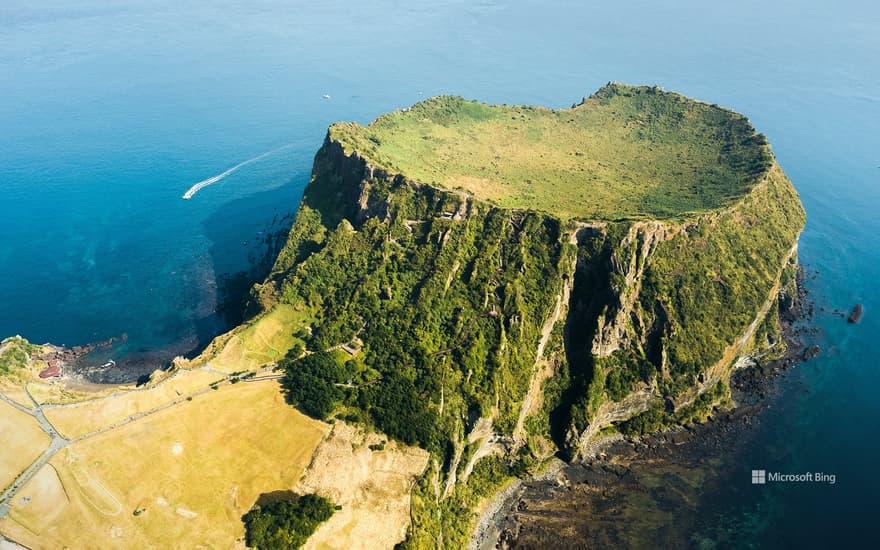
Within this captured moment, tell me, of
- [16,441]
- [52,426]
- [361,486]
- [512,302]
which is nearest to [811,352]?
[512,302]

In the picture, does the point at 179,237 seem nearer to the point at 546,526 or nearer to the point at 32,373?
the point at 32,373

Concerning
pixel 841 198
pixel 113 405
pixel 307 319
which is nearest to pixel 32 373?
pixel 113 405

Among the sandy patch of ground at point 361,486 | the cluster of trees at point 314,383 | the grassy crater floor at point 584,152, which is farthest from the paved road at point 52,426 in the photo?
the grassy crater floor at point 584,152

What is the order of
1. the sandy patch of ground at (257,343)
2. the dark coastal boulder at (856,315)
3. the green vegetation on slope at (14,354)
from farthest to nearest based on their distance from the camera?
the dark coastal boulder at (856,315) → the sandy patch of ground at (257,343) → the green vegetation on slope at (14,354)

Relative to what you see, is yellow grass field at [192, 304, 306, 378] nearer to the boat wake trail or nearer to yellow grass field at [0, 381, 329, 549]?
yellow grass field at [0, 381, 329, 549]

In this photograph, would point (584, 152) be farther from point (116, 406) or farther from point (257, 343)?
point (116, 406)

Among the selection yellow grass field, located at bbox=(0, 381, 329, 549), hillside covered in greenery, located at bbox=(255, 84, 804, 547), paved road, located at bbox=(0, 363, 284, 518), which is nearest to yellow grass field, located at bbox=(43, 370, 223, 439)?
paved road, located at bbox=(0, 363, 284, 518)

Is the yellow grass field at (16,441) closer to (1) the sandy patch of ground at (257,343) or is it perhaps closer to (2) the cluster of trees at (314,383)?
(1) the sandy patch of ground at (257,343)

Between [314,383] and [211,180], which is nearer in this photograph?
[314,383]
